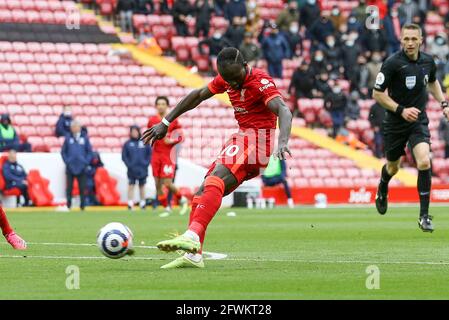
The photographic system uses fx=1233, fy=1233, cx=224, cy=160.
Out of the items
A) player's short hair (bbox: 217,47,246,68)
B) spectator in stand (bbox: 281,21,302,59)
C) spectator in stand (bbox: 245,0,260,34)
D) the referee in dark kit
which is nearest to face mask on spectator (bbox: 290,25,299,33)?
spectator in stand (bbox: 281,21,302,59)

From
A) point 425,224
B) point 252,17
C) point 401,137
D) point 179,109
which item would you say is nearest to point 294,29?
point 252,17

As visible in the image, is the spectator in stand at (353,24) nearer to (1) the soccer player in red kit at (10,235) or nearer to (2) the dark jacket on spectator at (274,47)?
(2) the dark jacket on spectator at (274,47)

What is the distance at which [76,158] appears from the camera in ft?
98.8

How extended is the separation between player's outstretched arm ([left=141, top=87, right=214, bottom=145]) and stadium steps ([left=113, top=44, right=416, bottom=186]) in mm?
24001

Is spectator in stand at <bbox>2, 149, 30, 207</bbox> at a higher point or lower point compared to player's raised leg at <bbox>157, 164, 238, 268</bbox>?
lower

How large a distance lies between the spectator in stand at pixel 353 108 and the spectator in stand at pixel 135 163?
9.31 m

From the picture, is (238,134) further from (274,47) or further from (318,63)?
(318,63)

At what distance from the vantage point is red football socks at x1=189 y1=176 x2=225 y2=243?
11.7m

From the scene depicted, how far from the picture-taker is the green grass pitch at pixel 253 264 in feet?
31.6

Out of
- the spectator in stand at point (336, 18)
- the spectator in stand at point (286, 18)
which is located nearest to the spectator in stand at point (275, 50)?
the spectator in stand at point (286, 18)

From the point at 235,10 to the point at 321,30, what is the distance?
2850 millimetres

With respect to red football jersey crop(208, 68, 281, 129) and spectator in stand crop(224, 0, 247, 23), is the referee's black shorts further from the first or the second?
spectator in stand crop(224, 0, 247, 23)
